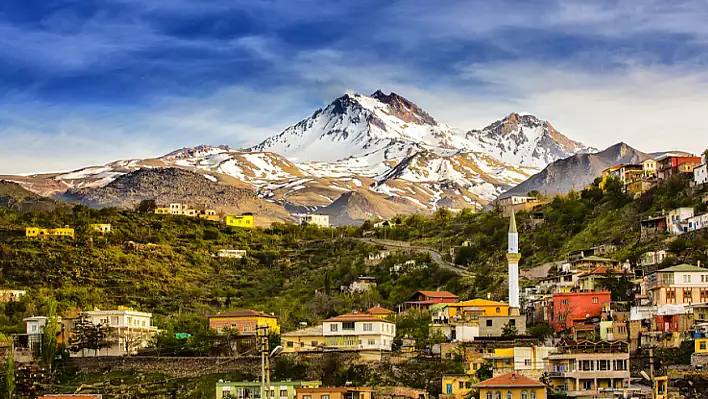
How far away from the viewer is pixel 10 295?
3888 inches

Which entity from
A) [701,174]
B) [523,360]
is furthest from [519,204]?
[523,360]

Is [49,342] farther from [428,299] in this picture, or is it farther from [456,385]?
[456,385]

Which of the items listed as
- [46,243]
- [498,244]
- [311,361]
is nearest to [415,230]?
[498,244]

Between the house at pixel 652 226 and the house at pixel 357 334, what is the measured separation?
2470cm

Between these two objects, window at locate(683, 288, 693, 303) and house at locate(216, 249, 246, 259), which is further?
house at locate(216, 249, 246, 259)

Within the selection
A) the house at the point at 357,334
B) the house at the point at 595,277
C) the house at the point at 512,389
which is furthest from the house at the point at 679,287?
the house at the point at 357,334

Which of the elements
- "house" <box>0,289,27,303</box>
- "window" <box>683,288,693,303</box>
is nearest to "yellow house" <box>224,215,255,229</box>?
"house" <box>0,289,27,303</box>

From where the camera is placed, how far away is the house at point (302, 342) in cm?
7231

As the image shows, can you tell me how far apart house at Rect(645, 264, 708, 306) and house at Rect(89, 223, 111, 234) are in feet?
219

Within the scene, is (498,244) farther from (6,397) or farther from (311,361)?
(6,397)

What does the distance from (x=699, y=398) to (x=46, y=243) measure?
73.1m

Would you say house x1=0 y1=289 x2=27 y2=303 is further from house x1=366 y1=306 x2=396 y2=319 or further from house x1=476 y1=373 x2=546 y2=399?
house x1=476 y1=373 x2=546 y2=399

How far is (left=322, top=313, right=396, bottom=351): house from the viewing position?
71812mm

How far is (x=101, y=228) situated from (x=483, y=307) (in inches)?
2293
